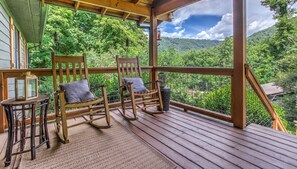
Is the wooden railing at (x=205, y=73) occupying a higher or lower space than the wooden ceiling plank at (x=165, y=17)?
lower

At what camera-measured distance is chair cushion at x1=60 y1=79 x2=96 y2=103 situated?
2456mm

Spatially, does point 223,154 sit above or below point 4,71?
below

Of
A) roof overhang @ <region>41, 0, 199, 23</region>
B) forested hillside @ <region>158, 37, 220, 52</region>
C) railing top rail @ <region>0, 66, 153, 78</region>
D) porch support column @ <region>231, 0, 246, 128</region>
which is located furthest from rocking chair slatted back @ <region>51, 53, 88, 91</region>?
forested hillside @ <region>158, 37, 220, 52</region>

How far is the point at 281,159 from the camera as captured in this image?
1.71 metres

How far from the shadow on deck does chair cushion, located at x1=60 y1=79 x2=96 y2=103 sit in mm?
505

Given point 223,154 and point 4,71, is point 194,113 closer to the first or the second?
point 223,154

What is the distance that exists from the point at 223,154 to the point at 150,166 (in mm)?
792

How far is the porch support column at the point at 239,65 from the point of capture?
244cm

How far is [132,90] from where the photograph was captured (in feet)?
10.1

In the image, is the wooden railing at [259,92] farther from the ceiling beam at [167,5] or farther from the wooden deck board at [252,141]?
the ceiling beam at [167,5]

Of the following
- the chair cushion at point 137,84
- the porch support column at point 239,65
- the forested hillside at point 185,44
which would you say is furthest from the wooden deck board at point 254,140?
the forested hillside at point 185,44

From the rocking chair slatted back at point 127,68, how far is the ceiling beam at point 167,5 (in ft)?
4.29

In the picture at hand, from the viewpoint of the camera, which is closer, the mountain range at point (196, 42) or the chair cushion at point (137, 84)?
the chair cushion at point (137, 84)

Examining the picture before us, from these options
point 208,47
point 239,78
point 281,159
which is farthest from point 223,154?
point 208,47
